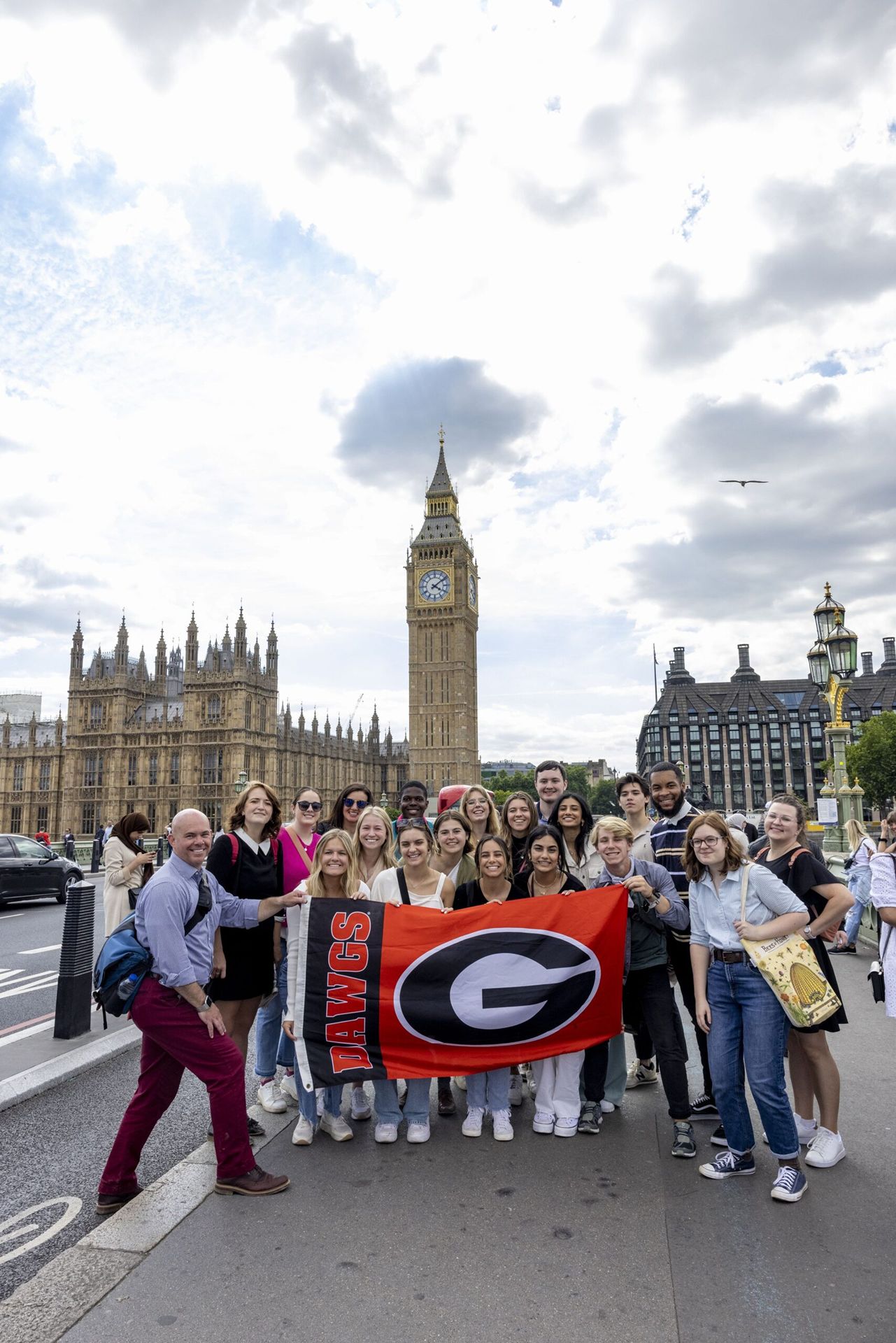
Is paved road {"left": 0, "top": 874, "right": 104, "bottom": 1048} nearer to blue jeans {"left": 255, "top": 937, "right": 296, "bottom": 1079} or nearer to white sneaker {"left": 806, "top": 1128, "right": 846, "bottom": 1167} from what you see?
blue jeans {"left": 255, "top": 937, "right": 296, "bottom": 1079}

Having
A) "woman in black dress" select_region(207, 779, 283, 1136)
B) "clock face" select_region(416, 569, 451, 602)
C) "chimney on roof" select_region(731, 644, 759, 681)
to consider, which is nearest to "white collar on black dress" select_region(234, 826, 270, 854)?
"woman in black dress" select_region(207, 779, 283, 1136)

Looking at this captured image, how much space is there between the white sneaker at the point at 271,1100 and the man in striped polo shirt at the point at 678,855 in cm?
277

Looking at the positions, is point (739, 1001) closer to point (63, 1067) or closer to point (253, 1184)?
point (253, 1184)

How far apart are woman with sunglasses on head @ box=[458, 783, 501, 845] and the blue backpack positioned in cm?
303

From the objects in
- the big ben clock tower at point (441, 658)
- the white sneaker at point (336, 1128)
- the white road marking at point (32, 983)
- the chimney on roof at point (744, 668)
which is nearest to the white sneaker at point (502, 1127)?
the white sneaker at point (336, 1128)

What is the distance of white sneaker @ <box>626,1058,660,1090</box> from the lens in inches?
244

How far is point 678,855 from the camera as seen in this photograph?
→ 5961 millimetres

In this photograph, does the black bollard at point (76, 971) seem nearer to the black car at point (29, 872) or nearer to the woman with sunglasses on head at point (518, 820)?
the woman with sunglasses on head at point (518, 820)

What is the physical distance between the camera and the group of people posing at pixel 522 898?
4.36m

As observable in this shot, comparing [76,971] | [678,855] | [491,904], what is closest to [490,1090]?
[491,904]

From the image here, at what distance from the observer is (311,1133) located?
509 cm

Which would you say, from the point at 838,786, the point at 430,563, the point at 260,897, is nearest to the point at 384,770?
the point at 430,563

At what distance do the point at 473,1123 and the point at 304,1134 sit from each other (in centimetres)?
106

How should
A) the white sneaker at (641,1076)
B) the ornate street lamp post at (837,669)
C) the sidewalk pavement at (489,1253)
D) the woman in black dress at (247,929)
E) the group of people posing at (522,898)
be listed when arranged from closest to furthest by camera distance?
the sidewalk pavement at (489,1253), the group of people posing at (522,898), the woman in black dress at (247,929), the white sneaker at (641,1076), the ornate street lamp post at (837,669)
